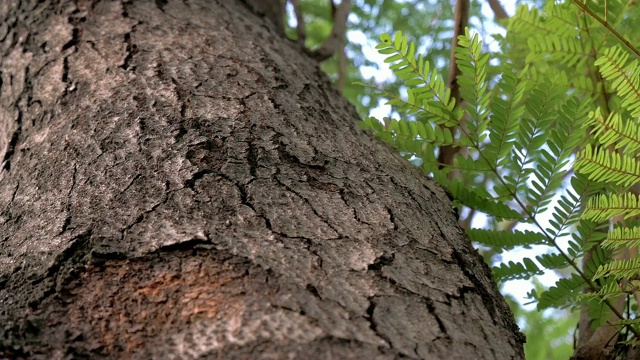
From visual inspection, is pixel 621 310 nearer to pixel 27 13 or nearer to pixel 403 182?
pixel 403 182

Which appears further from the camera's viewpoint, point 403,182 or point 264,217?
point 403,182

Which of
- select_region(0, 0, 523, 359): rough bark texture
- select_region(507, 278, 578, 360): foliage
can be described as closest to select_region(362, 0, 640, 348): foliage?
select_region(0, 0, 523, 359): rough bark texture

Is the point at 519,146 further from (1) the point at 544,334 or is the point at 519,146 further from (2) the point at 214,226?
(1) the point at 544,334

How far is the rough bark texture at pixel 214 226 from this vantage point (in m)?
0.92

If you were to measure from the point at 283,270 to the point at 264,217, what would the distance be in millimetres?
159

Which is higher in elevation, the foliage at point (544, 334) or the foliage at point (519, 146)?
the foliage at point (519, 146)

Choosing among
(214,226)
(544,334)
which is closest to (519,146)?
(214,226)

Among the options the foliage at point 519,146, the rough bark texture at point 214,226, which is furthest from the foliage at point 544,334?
the rough bark texture at point 214,226

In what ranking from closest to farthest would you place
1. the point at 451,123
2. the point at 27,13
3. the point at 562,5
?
1. the point at 451,123
2. the point at 562,5
3. the point at 27,13

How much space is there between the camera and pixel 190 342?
2.91ft

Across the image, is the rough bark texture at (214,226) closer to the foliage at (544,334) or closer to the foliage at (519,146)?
the foliage at (519,146)

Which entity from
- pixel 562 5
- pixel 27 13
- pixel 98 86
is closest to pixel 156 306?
pixel 98 86

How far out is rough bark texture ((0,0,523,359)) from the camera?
922mm

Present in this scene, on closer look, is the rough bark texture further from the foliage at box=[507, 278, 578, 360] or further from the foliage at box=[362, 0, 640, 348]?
the foliage at box=[507, 278, 578, 360]
